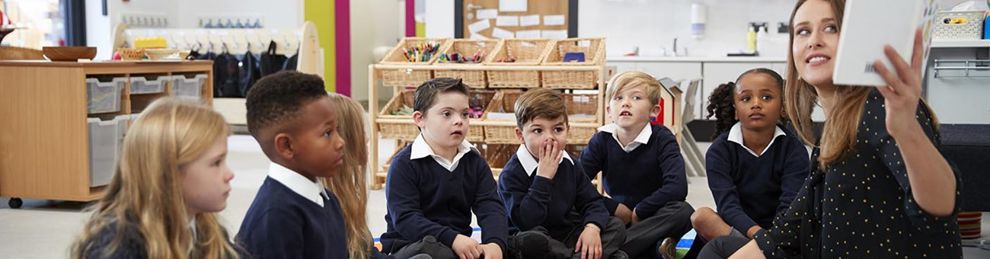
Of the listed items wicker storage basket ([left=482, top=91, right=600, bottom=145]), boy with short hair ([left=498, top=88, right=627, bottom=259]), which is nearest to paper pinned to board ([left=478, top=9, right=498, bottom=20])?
wicker storage basket ([left=482, top=91, right=600, bottom=145])

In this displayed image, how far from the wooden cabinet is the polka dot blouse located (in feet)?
11.8

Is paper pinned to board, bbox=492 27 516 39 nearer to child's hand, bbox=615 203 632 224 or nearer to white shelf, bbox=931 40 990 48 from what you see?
white shelf, bbox=931 40 990 48

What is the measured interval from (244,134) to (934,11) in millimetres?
7492

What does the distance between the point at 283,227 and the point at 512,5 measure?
605 cm

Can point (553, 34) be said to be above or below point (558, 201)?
above

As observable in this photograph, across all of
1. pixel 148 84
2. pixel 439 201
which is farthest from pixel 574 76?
pixel 439 201

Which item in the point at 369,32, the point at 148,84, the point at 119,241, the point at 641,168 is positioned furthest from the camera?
the point at 369,32

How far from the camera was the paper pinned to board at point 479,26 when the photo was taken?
7.70m

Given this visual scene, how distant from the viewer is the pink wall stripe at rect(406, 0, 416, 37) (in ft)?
39.8

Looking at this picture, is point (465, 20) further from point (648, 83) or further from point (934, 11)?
point (934, 11)

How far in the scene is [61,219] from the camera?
4.39 metres

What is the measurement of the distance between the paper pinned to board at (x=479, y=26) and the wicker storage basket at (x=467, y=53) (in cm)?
222

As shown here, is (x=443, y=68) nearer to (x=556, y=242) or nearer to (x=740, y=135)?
(x=556, y=242)

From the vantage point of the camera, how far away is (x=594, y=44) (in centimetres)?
533
